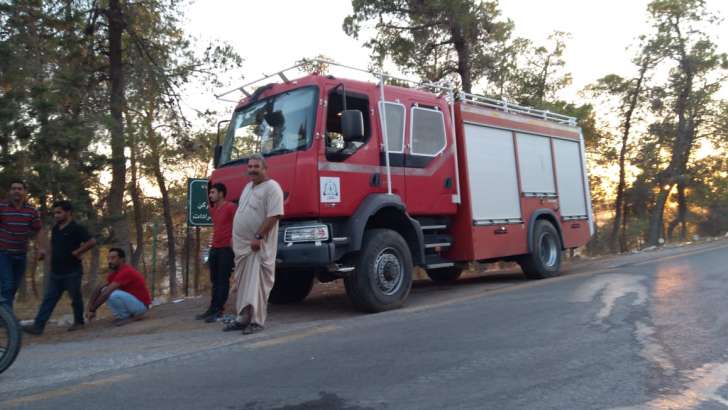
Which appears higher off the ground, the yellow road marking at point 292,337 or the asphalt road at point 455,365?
the yellow road marking at point 292,337

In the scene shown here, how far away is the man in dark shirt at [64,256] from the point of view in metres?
6.86

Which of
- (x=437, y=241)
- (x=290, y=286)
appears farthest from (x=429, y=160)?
(x=290, y=286)

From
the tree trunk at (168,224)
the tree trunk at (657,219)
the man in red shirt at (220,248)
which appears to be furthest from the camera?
the tree trunk at (657,219)

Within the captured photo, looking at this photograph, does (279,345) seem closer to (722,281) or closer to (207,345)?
(207,345)

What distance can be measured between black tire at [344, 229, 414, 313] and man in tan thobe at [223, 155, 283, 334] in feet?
3.64

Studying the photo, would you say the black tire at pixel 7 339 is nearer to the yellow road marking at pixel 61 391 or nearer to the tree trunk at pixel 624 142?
the yellow road marking at pixel 61 391

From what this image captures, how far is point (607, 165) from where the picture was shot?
103ft

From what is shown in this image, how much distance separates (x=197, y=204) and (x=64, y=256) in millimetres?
2463

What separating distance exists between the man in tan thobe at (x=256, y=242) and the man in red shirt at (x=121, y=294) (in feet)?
6.59

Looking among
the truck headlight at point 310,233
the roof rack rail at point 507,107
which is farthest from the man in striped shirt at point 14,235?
the roof rack rail at point 507,107

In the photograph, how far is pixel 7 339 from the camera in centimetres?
440

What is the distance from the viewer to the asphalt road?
3555mm

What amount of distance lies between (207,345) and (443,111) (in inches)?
183

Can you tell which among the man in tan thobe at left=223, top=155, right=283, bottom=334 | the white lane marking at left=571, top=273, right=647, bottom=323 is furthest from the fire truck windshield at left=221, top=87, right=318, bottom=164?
the white lane marking at left=571, top=273, right=647, bottom=323
